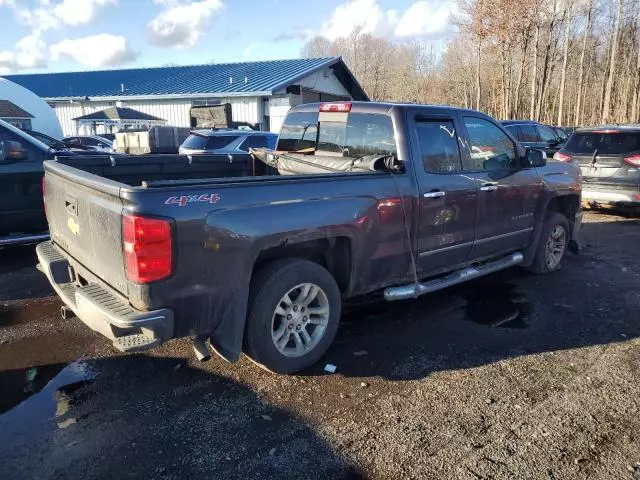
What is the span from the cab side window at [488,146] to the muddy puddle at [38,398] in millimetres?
3916

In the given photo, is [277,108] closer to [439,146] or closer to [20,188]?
[20,188]

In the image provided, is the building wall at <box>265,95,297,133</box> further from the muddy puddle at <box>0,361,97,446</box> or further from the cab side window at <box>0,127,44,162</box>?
the muddy puddle at <box>0,361,97,446</box>

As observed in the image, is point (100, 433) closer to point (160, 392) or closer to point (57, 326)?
point (160, 392)

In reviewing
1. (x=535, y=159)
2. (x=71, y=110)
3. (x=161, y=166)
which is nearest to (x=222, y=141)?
(x=161, y=166)

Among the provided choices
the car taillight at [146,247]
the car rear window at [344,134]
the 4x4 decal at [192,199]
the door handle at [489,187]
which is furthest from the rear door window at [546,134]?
the car taillight at [146,247]

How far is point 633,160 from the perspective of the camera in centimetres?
926

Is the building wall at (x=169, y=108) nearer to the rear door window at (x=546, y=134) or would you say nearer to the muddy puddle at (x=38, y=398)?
the rear door window at (x=546, y=134)

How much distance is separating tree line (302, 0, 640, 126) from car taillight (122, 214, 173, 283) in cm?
2969

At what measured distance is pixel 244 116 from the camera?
23.7 meters

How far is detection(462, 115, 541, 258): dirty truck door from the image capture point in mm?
4945

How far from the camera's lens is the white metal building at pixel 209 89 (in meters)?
23.4

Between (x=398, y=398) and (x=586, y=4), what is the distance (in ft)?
123

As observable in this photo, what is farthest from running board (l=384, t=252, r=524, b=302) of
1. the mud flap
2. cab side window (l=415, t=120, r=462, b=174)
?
the mud flap

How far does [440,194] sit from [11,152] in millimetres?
5553
